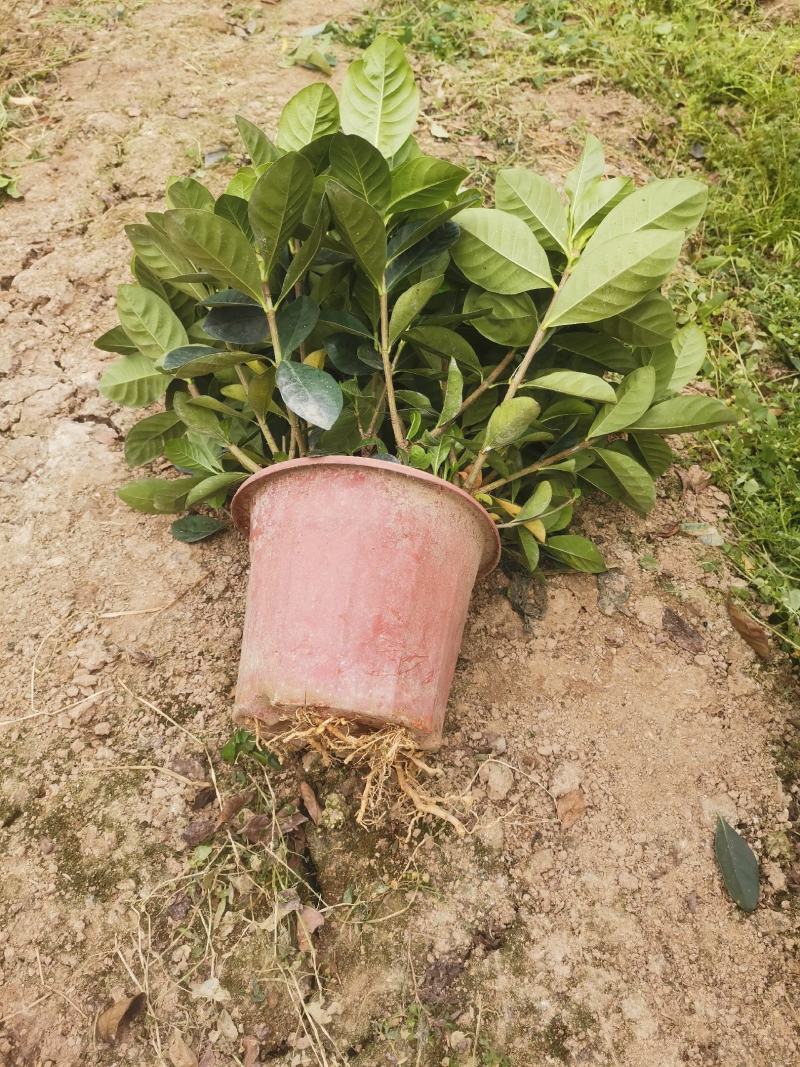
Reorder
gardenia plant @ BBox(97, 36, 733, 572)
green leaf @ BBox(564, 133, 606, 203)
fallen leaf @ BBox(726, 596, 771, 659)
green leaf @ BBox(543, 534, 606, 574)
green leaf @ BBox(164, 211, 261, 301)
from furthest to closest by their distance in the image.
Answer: fallen leaf @ BBox(726, 596, 771, 659)
green leaf @ BBox(543, 534, 606, 574)
green leaf @ BBox(564, 133, 606, 203)
gardenia plant @ BBox(97, 36, 733, 572)
green leaf @ BBox(164, 211, 261, 301)

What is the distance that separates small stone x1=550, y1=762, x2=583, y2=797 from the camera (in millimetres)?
1614

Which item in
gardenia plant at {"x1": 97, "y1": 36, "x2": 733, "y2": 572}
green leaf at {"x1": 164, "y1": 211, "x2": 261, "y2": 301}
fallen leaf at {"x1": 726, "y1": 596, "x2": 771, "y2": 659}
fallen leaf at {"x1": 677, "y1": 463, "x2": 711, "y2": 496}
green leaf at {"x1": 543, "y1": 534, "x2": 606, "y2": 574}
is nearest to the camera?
green leaf at {"x1": 164, "y1": 211, "x2": 261, "y2": 301}

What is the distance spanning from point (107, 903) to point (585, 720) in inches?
38.2

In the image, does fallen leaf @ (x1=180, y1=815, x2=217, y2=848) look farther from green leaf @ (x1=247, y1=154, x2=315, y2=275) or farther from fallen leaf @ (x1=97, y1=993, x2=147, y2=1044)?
green leaf @ (x1=247, y1=154, x2=315, y2=275)

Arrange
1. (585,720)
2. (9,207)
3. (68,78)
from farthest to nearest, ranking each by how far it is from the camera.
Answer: (68,78) → (9,207) → (585,720)

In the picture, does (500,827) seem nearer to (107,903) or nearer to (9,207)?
(107,903)

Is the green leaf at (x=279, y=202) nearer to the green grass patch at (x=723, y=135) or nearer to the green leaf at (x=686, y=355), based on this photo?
the green leaf at (x=686, y=355)

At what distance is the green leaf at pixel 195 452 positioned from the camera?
1.60 m

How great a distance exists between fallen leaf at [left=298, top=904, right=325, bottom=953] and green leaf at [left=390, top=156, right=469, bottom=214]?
126cm

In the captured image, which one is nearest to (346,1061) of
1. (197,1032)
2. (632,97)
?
(197,1032)

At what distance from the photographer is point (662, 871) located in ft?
5.07

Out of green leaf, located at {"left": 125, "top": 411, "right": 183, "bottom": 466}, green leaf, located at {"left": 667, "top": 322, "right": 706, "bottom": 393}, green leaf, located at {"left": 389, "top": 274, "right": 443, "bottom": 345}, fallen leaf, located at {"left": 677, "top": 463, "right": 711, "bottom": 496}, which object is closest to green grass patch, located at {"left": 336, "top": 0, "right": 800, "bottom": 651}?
fallen leaf, located at {"left": 677, "top": 463, "right": 711, "bottom": 496}

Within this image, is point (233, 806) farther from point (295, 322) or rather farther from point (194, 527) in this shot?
point (295, 322)

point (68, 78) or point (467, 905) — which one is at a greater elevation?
point (68, 78)
